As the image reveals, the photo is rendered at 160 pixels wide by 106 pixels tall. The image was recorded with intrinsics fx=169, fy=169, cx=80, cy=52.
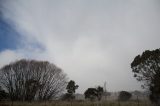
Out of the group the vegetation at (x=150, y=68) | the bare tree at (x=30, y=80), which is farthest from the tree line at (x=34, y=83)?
the vegetation at (x=150, y=68)

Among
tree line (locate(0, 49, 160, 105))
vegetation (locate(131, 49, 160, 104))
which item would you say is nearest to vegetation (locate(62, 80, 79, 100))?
tree line (locate(0, 49, 160, 105))

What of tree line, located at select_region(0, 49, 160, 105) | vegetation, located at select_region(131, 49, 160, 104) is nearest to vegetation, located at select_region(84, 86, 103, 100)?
tree line, located at select_region(0, 49, 160, 105)

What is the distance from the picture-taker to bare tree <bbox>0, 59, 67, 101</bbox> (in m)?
45.8

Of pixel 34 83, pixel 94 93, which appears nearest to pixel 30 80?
pixel 34 83

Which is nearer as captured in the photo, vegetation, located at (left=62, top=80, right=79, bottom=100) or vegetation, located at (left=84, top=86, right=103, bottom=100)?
vegetation, located at (left=84, top=86, right=103, bottom=100)

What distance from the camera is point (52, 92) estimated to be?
4900 centimetres

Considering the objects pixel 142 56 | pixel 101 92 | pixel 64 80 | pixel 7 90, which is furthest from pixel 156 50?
pixel 7 90

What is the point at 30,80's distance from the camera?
151ft

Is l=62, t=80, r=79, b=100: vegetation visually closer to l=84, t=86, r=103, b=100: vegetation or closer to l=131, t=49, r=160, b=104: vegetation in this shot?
l=84, t=86, r=103, b=100: vegetation

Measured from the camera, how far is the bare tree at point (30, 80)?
4575 centimetres

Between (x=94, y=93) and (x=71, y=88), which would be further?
(x=71, y=88)

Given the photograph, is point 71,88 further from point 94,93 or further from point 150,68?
point 150,68

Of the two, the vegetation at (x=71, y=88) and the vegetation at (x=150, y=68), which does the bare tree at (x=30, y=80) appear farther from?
the vegetation at (x=150, y=68)

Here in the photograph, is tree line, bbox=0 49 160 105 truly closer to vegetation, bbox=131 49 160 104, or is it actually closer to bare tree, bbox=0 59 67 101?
bare tree, bbox=0 59 67 101
